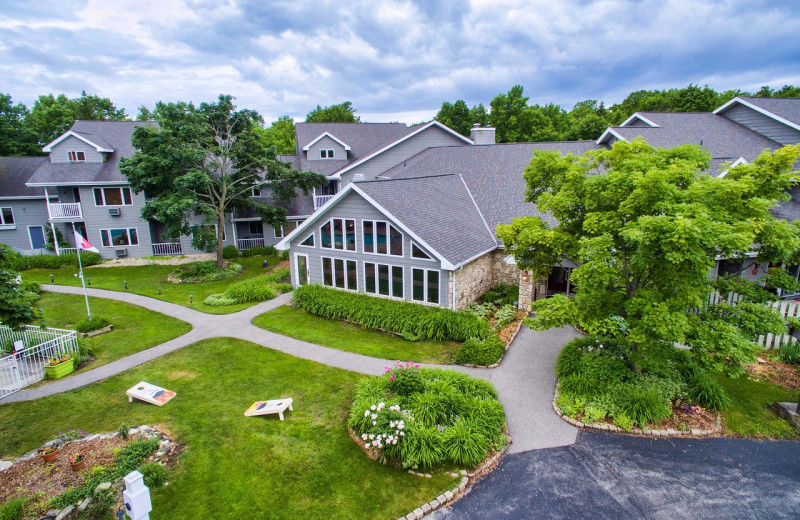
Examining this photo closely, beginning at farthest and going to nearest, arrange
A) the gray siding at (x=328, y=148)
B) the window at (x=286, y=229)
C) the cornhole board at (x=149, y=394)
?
the gray siding at (x=328, y=148) < the window at (x=286, y=229) < the cornhole board at (x=149, y=394)

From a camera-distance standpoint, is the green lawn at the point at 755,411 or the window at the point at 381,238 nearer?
the green lawn at the point at 755,411

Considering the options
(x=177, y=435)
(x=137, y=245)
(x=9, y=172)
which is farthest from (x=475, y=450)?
(x=9, y=172)

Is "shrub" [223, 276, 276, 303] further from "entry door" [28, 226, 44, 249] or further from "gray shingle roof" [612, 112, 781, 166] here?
"gray shingle roof" [612, 112, 781, 166]

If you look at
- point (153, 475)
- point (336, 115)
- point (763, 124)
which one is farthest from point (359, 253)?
point (336, 115)

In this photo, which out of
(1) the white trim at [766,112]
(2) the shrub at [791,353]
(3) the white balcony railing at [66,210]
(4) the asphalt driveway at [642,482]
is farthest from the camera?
(3) the white balcony railing at [66,210]

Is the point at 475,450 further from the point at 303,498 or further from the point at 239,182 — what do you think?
the point at 239,182

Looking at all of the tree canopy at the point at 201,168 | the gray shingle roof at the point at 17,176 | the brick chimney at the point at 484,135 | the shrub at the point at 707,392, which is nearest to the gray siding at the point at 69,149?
the gray shingle roof at the point at 17,176

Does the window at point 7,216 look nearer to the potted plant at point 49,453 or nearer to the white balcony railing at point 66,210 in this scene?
the white balcony railing at point 66,210
